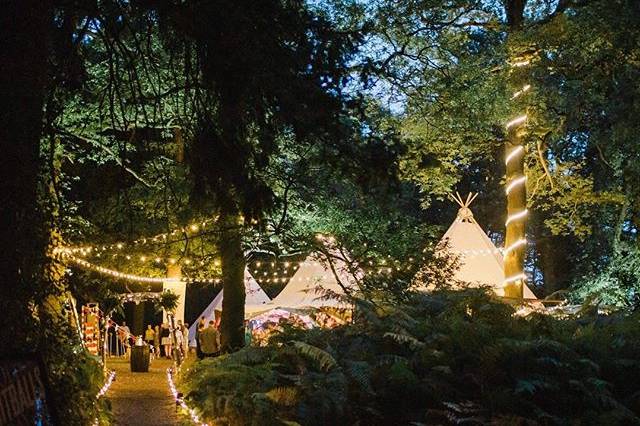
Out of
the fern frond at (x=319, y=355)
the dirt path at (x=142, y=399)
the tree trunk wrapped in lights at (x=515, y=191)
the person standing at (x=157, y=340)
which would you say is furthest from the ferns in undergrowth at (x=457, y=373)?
the person standing at (x=157, y=340)

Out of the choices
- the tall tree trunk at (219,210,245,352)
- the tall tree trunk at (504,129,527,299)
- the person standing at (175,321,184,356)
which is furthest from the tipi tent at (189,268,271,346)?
the tall tree trunk at (219,210,245,352)

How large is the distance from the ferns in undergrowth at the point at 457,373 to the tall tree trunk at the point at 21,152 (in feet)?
8.97

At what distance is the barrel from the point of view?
20875 mm

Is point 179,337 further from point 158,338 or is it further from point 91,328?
point 158,338

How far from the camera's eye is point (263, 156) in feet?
20.4

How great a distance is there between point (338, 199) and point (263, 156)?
9954 mm

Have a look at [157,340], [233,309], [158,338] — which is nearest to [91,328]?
[157,340]

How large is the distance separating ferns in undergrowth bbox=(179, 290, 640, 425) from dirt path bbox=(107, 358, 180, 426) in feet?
10.7

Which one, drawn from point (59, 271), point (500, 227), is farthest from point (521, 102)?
point (500, 227)

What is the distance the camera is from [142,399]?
1459cm

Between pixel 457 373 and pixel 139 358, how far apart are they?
15.2 meters

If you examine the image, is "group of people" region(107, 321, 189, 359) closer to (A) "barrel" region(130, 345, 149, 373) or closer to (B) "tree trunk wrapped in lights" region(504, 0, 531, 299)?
(A) "barrel" region(130, 345, 149, 373)

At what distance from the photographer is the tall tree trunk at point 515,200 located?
19.2 meters

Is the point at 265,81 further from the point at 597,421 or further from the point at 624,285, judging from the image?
the point at 624,285
